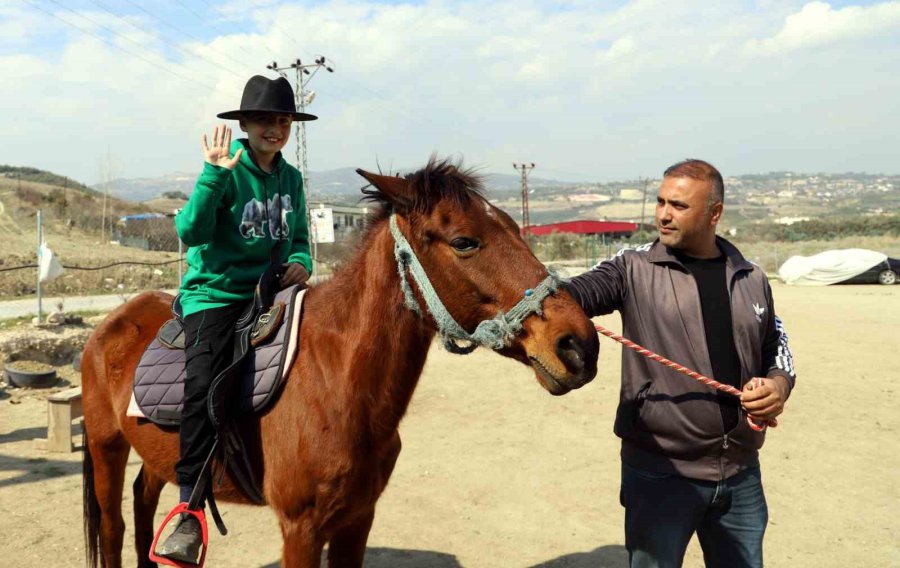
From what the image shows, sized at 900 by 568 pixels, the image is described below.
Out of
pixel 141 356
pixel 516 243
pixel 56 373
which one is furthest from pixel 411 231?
pixel 56 373

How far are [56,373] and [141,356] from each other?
7064 mm

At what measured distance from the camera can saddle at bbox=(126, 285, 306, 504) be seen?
2.77 meters

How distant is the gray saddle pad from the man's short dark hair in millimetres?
1806

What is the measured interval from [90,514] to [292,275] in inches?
88.6

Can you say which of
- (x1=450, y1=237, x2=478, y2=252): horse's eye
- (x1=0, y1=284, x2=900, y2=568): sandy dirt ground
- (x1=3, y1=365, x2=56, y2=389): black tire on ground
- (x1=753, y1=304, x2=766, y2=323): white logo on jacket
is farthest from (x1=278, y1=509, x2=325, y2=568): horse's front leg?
(x1=3, y1=365, x2=56, y2=389): black tire on ground

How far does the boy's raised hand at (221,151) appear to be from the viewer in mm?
2686

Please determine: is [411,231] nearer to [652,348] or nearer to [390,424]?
[390,424]

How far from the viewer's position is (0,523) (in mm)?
4797

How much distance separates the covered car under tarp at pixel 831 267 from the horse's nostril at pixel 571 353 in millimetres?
26204

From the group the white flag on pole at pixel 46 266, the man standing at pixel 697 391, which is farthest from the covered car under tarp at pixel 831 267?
the man standing at pixel 697 391

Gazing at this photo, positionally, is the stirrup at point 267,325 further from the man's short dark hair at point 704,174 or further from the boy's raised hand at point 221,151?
the man's short dark hair at point 704,174

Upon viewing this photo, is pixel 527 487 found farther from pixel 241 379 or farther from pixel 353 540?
pixel 241 379

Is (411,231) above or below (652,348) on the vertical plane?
above

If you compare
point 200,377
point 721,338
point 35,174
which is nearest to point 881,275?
point 721,338
